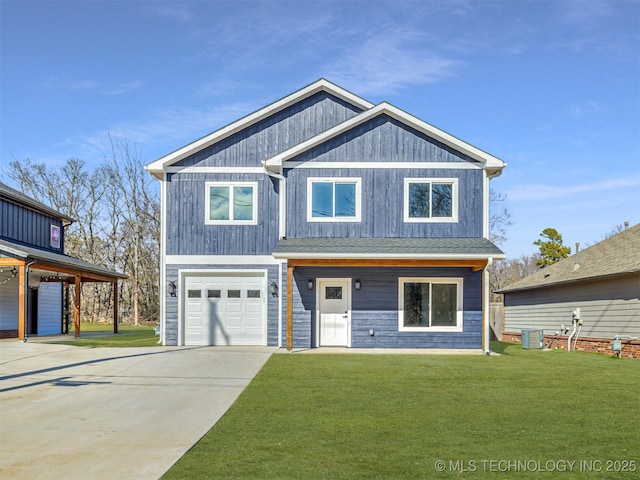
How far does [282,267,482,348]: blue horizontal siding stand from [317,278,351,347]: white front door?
223mm

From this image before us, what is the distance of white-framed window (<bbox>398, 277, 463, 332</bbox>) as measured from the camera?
1891cm

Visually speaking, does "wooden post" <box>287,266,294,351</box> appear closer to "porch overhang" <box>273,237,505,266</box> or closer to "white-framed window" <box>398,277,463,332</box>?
"porch overhang" <box>273,237,505,266</box>

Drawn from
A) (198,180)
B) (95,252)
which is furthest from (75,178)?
(198,180)

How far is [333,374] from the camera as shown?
1344cm

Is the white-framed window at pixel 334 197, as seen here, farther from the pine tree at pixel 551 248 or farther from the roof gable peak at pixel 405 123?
the pine tree at pixel 551 248

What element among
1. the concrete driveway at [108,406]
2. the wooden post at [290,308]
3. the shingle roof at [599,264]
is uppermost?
the shingle roof at [599,264]

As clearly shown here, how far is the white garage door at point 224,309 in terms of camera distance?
65.3ft

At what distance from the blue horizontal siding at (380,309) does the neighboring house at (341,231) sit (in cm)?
3

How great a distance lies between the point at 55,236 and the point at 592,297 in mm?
21296

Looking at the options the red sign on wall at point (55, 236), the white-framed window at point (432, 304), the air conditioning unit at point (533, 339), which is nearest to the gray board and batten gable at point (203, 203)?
the white-framed window at point (432, 304)

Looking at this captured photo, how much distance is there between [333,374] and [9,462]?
7.45 meters

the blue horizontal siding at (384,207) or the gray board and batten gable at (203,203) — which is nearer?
the blue horizontal siding at (384,207)

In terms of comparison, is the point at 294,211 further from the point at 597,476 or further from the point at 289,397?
the point at 597,476

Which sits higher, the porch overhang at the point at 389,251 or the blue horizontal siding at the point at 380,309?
the porch overhang at the point at 389,251
